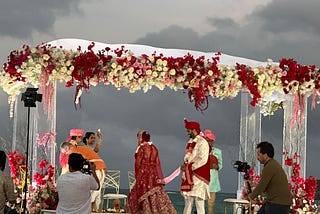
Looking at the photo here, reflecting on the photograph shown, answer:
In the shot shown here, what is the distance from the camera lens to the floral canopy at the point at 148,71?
1307cm

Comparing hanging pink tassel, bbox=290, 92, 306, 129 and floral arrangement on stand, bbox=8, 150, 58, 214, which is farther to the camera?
hanging pink tassel, bbox=290, 92, 306, 129

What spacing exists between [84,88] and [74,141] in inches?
40.6

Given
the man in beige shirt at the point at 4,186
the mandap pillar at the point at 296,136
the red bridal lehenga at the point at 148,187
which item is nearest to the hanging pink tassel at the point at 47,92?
the red bridal lehenga at the point at 148,187

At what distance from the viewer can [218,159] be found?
50.8ft

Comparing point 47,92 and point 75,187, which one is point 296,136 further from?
point 75,187

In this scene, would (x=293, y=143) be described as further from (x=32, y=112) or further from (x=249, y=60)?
(x=32, y=112)

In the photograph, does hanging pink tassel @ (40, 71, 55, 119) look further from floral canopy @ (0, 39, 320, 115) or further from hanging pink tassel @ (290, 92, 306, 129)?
hanging pink tassel @ (290, 92, 306, 129)

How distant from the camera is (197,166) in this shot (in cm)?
1382

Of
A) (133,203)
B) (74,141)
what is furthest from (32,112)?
(133,203)

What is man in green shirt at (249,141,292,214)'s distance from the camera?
364 inches

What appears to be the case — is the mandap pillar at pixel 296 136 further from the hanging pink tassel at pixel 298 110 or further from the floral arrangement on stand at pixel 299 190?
the floral arrangement on stand at pixel 299 190

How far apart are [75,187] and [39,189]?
4368mm

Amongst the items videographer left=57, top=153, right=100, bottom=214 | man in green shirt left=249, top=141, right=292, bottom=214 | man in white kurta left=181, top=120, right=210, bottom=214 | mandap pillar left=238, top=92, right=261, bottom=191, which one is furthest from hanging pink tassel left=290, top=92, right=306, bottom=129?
videographer left=57, top=153, right=100, bottom=214

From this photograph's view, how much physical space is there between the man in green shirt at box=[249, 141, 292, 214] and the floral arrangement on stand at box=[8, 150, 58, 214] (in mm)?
4654
